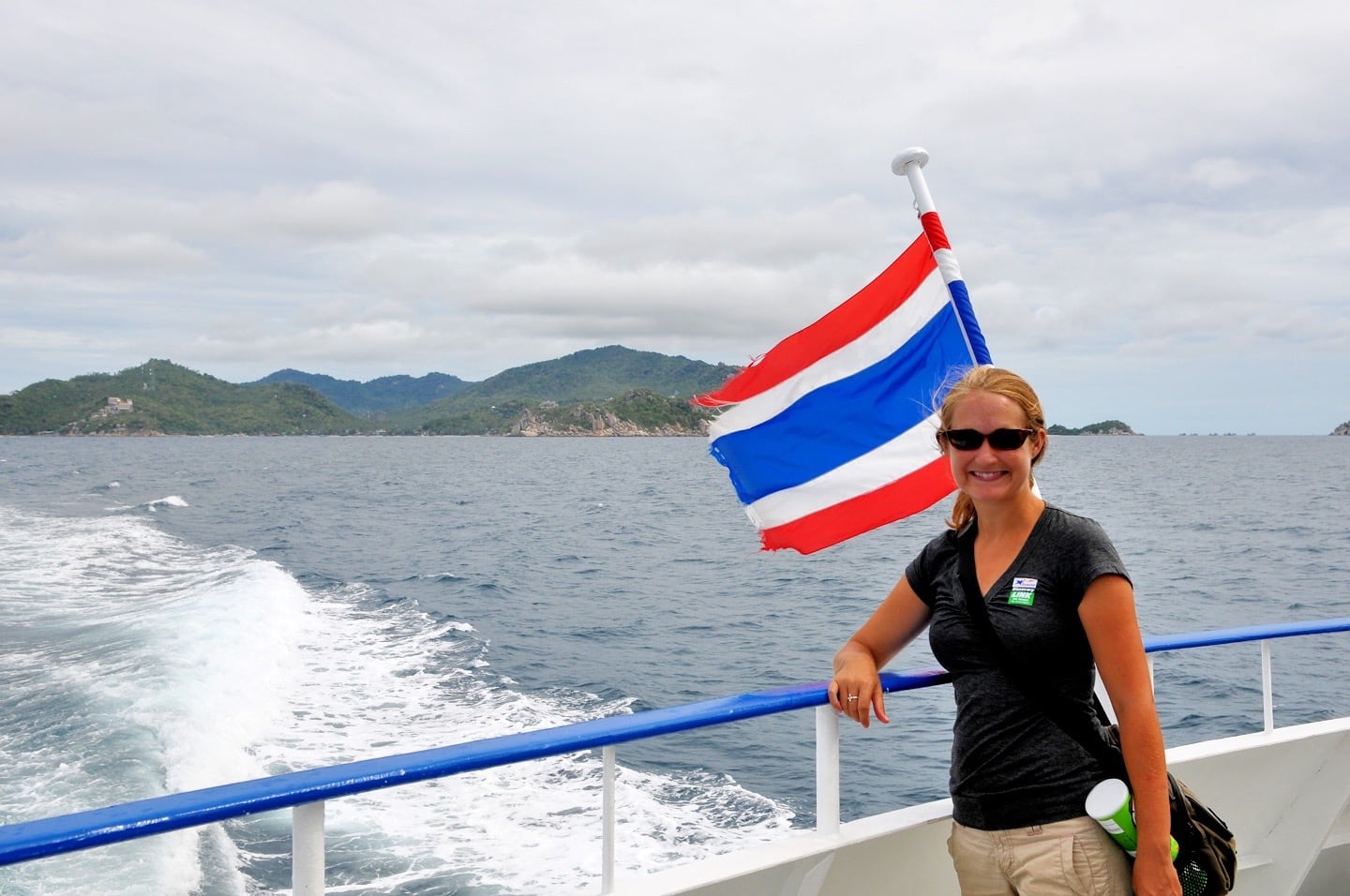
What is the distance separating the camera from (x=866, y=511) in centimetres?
348

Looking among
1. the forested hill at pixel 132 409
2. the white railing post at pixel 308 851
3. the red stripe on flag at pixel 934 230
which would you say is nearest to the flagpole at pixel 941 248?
the red stripe on flag at pixel 934 230

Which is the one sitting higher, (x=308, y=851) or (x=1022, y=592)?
(x=1022, y=592)

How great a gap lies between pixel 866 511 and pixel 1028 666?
156 centimetres

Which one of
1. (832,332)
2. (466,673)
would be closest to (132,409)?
(466,673)

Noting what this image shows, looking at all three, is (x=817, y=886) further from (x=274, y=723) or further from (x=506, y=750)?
(x=274, y=723)

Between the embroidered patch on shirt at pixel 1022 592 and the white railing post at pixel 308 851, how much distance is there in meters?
1.34

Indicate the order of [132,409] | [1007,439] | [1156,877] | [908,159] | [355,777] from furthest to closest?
[132,409] → [908,159] → [1007,439] → [1156,877] → [355,777]

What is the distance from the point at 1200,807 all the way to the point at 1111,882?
0.28 meters

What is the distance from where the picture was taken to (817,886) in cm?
246

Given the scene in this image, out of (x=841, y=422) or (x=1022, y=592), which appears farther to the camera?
(x=841, y=422)

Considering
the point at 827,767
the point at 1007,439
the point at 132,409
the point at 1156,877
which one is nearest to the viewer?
the point at 1156,877

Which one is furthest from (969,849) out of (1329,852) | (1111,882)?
(1329,852)

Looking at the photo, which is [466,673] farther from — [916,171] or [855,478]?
[916,171]

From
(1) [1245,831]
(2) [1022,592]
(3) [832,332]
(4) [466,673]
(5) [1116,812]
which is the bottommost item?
(4) [466,673]
